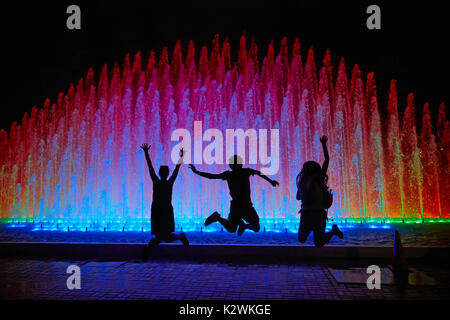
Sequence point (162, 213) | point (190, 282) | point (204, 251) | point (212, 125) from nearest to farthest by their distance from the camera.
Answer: point (190, 282), point (162, 213), point (204, 251), point (212, 125)

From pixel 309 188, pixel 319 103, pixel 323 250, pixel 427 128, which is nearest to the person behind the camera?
pixel 309 188

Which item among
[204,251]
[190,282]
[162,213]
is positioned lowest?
[190,282]

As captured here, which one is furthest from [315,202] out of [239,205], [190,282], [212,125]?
[212,125]

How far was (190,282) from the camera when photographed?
4.70 m

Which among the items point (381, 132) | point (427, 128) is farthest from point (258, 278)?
point (427, 128)

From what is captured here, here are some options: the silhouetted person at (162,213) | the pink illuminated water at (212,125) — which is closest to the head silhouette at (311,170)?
the silhouetted person at (162,213)

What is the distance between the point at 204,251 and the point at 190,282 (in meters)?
1.51

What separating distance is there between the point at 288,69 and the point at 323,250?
480 inches

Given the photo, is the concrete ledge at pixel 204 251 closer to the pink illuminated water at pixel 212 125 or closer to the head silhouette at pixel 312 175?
the head silhouette at pixel 312 175

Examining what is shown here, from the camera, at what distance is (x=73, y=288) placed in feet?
14.8

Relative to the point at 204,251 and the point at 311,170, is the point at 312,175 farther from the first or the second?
the point at 204,251
